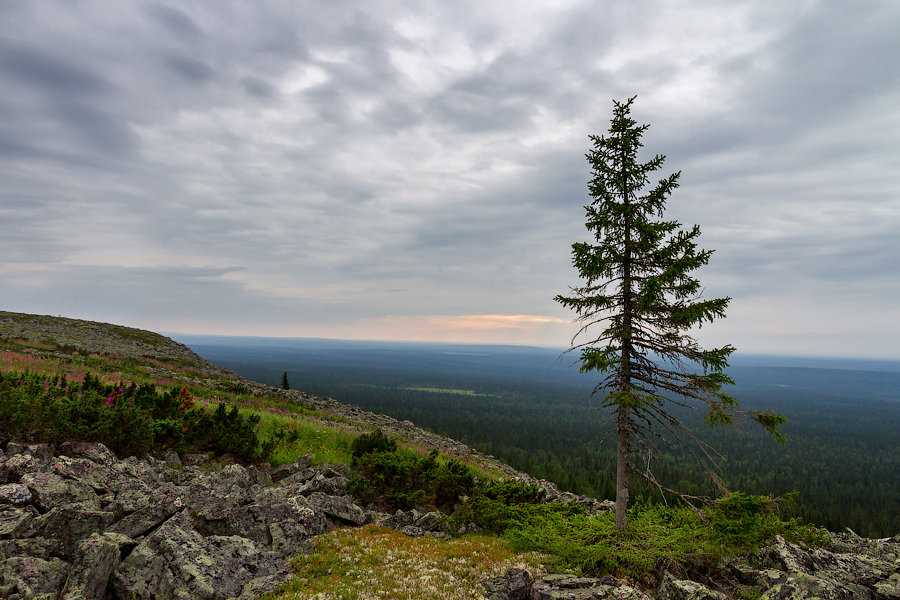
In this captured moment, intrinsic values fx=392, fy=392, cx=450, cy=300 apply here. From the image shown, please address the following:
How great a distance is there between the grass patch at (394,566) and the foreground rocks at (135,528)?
0.72 metres

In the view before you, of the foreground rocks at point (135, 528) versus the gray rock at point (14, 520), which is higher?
the gray rock at point (14, 520)

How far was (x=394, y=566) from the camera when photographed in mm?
11008

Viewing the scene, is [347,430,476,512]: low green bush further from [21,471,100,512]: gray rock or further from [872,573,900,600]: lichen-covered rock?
[872,573,900,600]: lichen-covered rock

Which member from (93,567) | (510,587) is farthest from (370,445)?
(93,567)

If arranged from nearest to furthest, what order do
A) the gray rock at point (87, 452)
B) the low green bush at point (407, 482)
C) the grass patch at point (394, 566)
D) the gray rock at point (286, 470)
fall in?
the grass patch at point (394, 566)
the gray rock at point (87, 452)
the low green bush at point (407, 482)
the gray rock at point (286, 470)

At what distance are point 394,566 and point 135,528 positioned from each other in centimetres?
668

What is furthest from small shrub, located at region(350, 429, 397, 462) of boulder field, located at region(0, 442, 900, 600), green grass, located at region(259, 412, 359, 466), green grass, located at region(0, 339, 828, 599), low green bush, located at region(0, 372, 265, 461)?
boulder field, located at region(0, 442, 900, 600)

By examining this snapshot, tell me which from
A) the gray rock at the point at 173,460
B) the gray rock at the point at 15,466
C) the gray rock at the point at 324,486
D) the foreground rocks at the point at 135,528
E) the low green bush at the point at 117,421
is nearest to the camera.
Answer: the foreground rocks at the point at 135,528

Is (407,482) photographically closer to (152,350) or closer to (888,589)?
(888,589)

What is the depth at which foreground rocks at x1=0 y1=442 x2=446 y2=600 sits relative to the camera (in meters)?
8.01

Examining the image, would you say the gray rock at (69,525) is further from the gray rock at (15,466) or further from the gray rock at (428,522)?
the gray rock at (428,522)

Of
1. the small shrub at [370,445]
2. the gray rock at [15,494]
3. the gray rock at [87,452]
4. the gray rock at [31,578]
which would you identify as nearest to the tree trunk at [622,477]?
the small shrub at [370,445]

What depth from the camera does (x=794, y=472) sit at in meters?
139

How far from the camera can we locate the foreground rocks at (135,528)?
801cm
